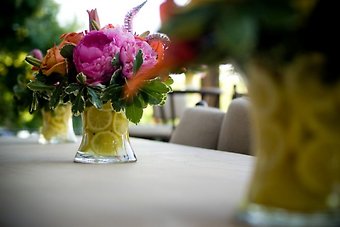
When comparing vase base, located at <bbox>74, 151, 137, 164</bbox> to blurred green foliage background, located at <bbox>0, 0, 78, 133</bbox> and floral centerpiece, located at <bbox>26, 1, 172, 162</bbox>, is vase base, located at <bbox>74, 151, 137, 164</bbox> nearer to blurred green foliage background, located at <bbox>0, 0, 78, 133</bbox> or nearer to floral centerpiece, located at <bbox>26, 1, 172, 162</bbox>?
floral centerpiece, located at <bbox>26, 1, 172, 162</bbox>

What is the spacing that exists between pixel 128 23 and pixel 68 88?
0.57ft

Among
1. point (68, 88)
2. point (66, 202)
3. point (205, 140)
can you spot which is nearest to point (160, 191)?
point (66, 202)

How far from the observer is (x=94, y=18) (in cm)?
129

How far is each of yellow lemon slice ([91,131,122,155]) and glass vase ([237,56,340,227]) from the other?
27.4 inches

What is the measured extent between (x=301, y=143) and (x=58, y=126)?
129cm

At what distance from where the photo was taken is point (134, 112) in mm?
1165

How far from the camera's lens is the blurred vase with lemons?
0.47 m

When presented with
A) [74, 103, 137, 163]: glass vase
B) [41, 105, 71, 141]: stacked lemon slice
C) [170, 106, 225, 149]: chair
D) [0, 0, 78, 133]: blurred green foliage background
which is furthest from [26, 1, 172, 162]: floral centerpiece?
[0, 0, 78, 133]: blurred green foliage background

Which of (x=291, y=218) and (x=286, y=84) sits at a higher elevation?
(x=286, y=84)

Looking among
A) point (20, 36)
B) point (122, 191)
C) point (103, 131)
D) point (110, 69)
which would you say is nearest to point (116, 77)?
point (110, 69)

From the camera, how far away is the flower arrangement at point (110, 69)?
3.72ft

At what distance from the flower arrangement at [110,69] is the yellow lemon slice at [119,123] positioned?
0.11ft

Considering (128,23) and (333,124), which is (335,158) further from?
(128,23)

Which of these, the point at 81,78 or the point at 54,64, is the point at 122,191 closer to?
the point at 81,78
